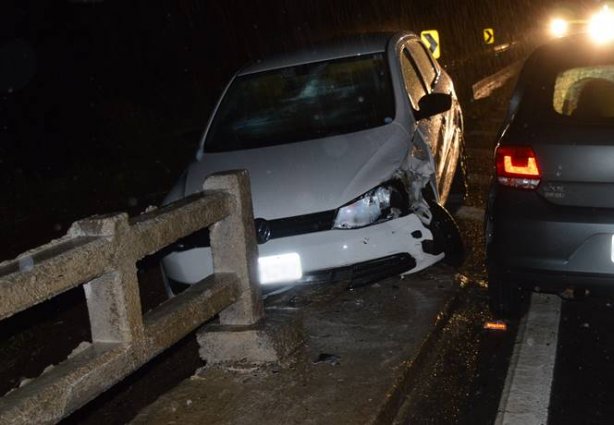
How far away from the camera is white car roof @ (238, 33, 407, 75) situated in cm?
717

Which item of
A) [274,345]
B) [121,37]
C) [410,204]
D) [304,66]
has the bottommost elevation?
[274,345]

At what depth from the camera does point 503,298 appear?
546cm

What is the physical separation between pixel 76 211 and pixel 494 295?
686 centimetres

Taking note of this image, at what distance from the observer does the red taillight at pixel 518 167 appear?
4.88 meters

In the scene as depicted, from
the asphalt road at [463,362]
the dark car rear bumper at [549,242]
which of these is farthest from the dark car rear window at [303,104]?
the dark car rear bumper at [549,242]

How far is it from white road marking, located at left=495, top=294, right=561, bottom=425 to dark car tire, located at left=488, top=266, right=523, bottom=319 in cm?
12

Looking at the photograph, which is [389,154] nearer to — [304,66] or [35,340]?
[304,66]

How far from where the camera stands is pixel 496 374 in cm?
480

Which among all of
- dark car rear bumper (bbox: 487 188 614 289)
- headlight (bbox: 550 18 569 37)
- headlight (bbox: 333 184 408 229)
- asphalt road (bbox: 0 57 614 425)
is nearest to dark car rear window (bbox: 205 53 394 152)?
headlight (bbox: 333 184 408 229)

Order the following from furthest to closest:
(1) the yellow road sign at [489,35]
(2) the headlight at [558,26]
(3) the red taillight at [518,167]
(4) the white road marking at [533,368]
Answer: (2) the headlight at [558,26], (1) the yellow road sign at [489,35], (3) the red taillight at [518,167], (4) the white road marking at [533,368]

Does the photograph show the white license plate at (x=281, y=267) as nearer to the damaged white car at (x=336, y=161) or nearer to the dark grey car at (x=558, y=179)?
the damaged white car at (x=336, y=161)

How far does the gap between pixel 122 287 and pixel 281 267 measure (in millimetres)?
1992

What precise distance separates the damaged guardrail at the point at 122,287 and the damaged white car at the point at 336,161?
90cm

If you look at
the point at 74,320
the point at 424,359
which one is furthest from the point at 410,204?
the point at 74,320
